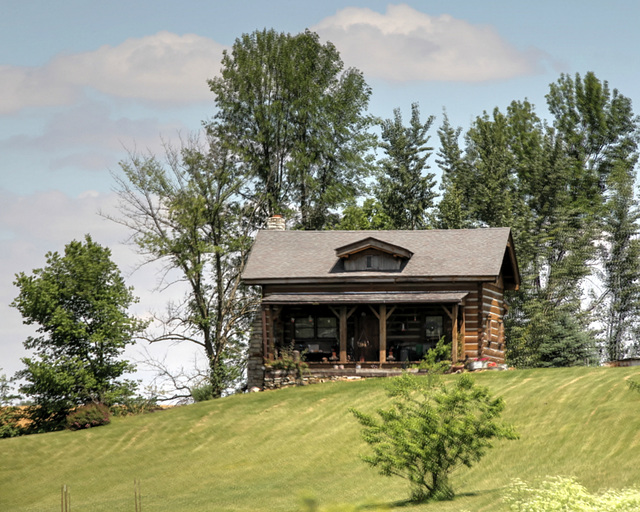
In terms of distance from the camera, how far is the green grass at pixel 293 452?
80.5ft

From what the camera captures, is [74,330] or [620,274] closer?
[74,330]

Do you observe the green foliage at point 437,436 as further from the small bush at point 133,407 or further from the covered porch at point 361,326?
the small bush at point 133,407

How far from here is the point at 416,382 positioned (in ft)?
76.1

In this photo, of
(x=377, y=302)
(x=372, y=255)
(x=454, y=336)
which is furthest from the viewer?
(x=372, y=255)

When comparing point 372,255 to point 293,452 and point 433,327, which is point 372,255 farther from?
point 293,452

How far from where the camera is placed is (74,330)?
1587 inches

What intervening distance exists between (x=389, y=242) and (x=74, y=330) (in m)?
14.1

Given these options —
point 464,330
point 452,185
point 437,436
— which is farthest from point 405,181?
point 437,436

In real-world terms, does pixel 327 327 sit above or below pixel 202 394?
above

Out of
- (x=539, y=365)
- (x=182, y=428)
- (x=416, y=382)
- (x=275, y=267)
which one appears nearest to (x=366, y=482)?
(x=416, y=382)

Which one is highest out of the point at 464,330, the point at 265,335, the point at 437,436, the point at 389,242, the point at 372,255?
the point at 389,242

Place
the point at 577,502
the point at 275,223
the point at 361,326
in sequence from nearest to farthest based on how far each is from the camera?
1. the point at 577,502
2. the point at 361,326
3. the point at 275,223

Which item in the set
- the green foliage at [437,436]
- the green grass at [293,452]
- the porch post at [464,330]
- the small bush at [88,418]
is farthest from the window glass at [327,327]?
the green foliage at [437,436]

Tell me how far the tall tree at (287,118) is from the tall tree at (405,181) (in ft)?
9.77
